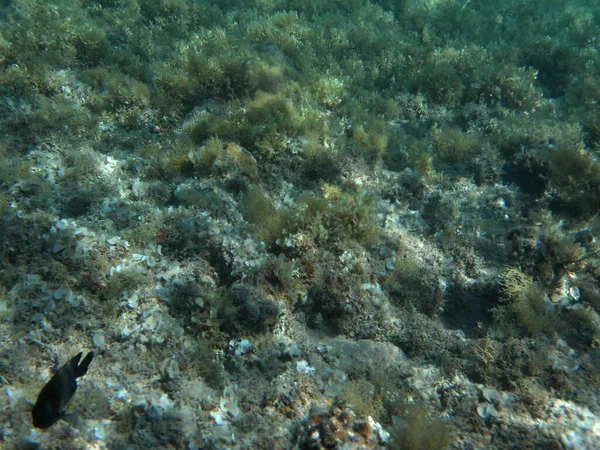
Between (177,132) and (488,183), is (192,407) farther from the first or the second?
(488,183)

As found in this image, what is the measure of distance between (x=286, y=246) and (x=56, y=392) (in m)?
2.61

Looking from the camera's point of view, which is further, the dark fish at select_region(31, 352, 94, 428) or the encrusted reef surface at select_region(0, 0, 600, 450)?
the encrusted reef surface at select_region(0, 0, 600, 450)

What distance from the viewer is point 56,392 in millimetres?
2447

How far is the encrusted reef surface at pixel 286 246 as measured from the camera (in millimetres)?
3219

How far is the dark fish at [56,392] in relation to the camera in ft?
8.00

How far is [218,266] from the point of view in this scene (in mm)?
4227

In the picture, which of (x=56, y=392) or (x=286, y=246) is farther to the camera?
(x=286, y=246)

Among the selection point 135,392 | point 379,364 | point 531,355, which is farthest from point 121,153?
point 531,355

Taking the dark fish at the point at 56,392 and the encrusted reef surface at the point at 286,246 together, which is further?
the encrusted reef surface at the point at 286,246

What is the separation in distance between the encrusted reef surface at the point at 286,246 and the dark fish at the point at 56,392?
0.32m

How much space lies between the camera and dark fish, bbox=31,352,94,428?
2439mm

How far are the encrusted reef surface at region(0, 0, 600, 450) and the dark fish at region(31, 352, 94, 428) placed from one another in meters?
0.32

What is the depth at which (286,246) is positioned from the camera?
434 centimetres

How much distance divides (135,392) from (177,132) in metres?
4.31
